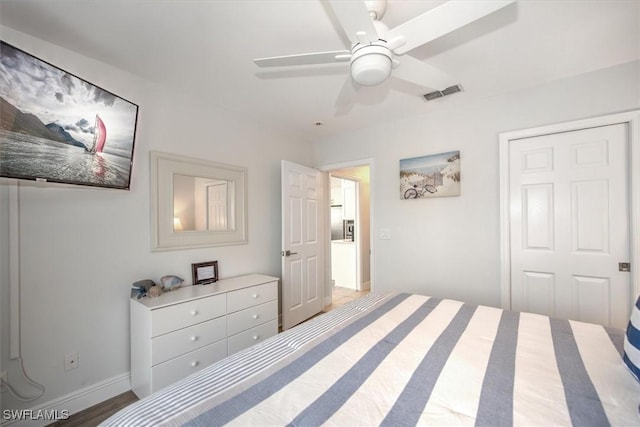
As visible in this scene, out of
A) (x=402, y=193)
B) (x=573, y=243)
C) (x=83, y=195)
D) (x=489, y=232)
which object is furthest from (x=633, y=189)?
(x=83, y=195)

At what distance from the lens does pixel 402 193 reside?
2996 millimetres

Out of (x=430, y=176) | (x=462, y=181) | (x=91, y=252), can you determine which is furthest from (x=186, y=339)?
(x=462, y=181)

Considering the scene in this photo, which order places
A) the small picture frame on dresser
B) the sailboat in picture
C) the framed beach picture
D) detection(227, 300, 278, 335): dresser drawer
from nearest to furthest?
the sailboat in picture, detection(227, 300, 278, 335): dresser drawer, the small picture frame on dresser, the framed beach picture

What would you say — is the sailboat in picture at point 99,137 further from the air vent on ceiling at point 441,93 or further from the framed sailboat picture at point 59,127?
the air vent on ceiling at point 441,93

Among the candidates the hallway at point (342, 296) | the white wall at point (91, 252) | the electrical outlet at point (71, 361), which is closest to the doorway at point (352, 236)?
the hallway at point (342, 296)

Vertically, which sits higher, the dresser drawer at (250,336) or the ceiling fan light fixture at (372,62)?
the ceiling fan light fixture at (372,62)

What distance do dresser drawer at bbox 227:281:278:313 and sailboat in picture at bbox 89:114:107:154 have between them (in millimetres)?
1360

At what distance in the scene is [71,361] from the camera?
5.86 feet

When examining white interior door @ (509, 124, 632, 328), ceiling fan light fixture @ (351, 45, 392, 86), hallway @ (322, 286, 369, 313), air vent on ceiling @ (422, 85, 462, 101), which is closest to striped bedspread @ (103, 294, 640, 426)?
white interior door @ (509, 124, 632, 328)

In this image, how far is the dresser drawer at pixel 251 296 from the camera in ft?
7.40

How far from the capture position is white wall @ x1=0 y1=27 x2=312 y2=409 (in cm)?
164

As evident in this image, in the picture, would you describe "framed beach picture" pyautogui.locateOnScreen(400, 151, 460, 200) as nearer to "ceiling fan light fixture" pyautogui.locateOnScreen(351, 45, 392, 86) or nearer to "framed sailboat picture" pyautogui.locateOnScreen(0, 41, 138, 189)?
"ceiling fan light fixture" pyautogui.locateOnScreen(351, 45, 392, 86)

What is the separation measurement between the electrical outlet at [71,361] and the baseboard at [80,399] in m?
0.17

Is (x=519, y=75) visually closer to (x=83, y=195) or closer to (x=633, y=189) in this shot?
(x=633, y=189)
